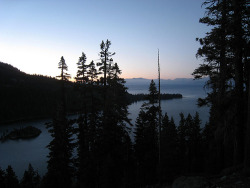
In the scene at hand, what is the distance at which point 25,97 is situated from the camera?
5915 inches

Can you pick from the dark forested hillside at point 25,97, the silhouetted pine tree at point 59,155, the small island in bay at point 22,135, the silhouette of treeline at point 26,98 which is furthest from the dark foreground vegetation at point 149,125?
the dark forested hillside at point 25,97

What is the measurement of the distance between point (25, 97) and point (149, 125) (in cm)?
16204

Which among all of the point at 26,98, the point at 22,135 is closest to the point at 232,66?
the point at 22,135

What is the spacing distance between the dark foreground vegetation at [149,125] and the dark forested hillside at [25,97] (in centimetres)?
9997

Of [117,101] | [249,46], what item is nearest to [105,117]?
[117,101]

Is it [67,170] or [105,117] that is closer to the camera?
[105,117]

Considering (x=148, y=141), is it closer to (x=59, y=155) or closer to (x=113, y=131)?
(x=113, y=131)

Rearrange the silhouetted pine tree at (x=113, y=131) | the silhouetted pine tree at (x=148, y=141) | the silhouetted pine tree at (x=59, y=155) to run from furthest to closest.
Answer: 1. the silhouetted pine tree at (x=148, y=141)
2. the silhouetted pine tree at (x=59, y=155)
3. the silhouetted pine tree at (x=113, y=131)

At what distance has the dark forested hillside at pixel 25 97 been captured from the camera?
125312 millimetres

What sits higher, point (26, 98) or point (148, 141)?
point (26, 98)

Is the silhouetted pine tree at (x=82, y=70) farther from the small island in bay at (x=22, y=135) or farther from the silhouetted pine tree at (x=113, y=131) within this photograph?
the small island in bay at (x=22, y=135)

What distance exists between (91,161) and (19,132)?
75.3 meters

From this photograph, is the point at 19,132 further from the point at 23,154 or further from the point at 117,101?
the point at 117,101

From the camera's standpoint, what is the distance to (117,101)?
17344 millimetres
